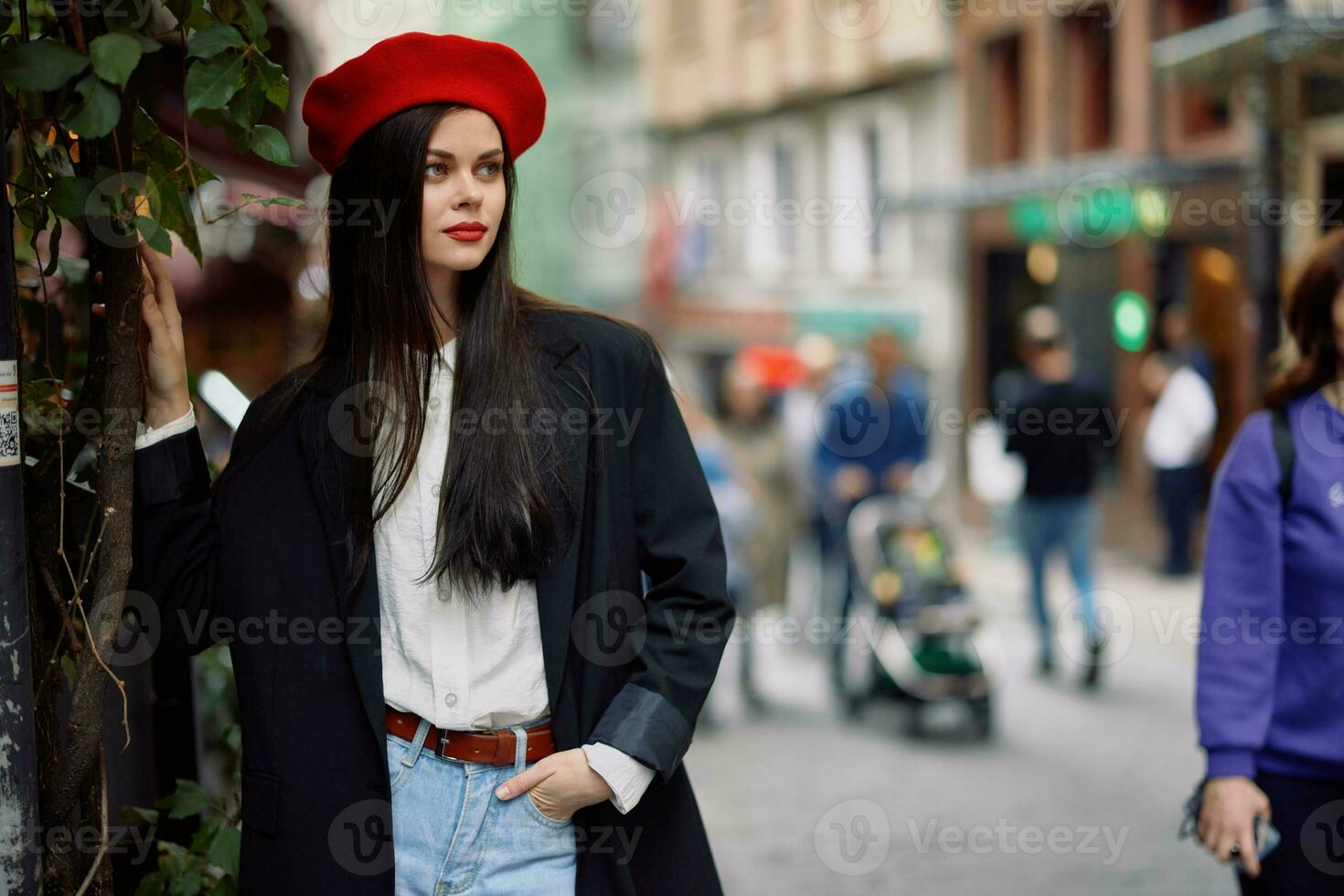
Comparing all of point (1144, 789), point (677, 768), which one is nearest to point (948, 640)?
point (1144, 789)

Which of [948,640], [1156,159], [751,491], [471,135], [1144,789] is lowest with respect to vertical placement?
[1144,789]

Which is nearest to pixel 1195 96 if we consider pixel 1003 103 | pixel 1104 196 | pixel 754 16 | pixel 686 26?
pixel 1104 196

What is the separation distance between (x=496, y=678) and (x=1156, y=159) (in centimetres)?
1369

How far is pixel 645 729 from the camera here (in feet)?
6.82

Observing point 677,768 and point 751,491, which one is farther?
point 751,491

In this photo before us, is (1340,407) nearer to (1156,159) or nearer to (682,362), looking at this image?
(1156,159)

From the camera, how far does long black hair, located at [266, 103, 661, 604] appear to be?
2078 mm

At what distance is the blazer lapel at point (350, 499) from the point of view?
2100mm

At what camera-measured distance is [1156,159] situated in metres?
14.5

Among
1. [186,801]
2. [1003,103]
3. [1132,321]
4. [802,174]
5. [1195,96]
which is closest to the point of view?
[186,801]

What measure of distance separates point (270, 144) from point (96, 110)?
277 mm

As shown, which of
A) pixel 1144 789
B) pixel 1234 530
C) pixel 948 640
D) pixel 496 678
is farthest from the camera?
pixel 948 640

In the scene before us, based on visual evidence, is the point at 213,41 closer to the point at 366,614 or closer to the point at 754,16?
the point at 366,614

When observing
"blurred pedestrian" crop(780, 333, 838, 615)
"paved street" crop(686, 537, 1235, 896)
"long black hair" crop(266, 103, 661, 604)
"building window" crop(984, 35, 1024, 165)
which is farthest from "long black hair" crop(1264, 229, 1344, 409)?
"building window" crop(984, 35, 1024, 165)
